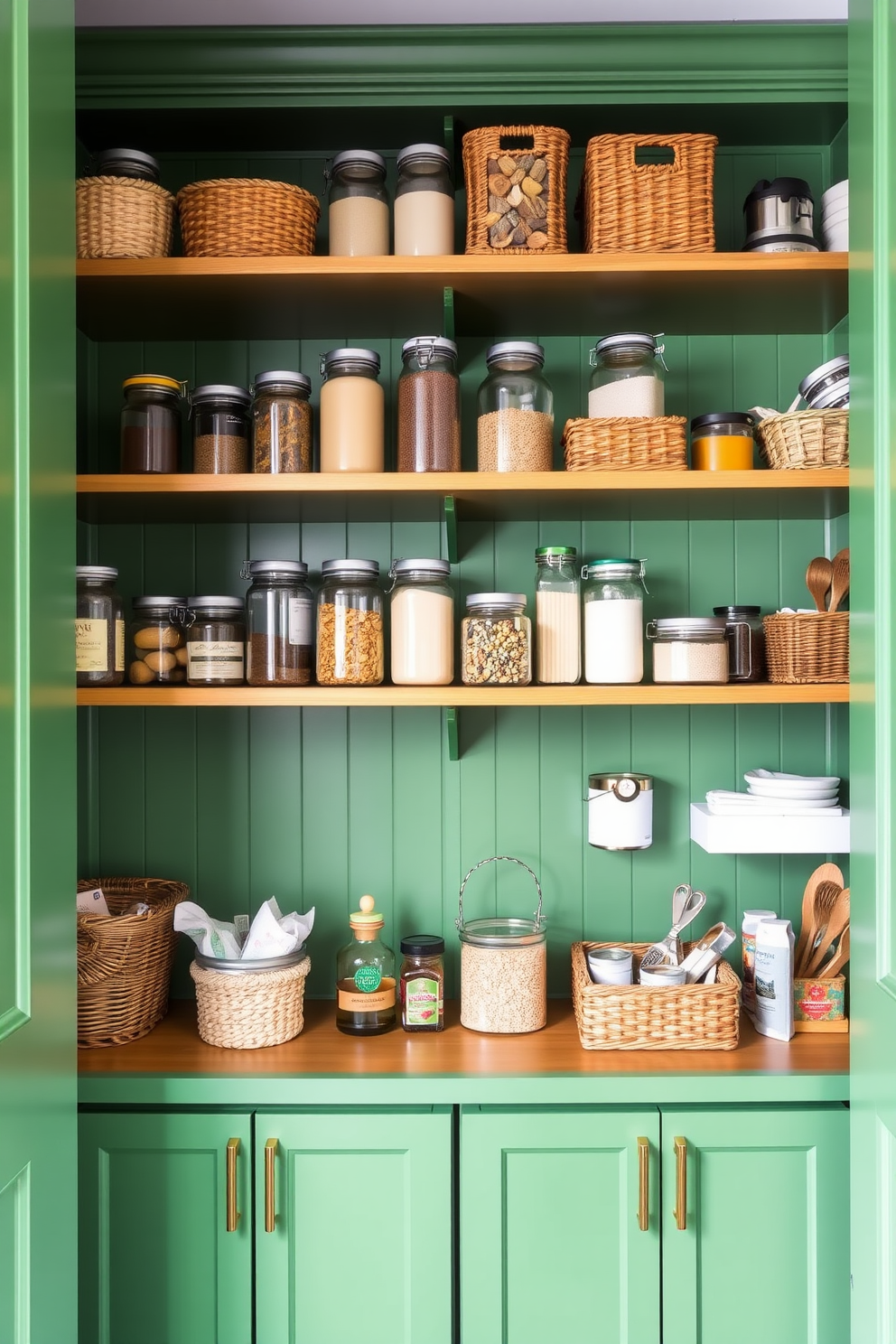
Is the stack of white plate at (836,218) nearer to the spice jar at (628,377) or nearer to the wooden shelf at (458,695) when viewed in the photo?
the spice jar at (628,377)

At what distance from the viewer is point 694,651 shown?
1.65m

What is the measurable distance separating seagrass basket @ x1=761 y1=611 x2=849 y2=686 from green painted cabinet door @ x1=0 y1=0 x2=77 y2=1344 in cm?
111

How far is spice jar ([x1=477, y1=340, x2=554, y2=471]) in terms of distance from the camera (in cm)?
163

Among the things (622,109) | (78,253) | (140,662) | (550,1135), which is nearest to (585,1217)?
(550,1135)

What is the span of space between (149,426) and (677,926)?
1247 millimetres

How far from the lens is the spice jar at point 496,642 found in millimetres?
1614

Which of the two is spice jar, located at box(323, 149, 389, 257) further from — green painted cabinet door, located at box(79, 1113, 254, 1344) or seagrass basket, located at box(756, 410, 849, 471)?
green painted cabinet door, located at box(79, 1113, 254, 1344)

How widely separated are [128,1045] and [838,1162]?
44.1 inches

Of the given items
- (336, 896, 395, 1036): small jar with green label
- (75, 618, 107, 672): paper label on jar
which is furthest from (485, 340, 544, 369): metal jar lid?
(336, 896, 395, 1036): small jar with green label

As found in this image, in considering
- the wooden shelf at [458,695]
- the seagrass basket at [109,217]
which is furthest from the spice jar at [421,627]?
the seagrass basket at [109,217]

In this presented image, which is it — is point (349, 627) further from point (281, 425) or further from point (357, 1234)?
point (357, 1234)

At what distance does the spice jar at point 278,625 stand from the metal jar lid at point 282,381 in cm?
29

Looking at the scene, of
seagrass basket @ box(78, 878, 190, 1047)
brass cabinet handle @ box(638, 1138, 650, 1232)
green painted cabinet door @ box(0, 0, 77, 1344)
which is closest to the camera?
green painted cabinet door @ box(0, 0, 77, 1344)

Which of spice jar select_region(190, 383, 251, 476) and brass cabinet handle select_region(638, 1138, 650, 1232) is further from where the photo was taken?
spice jar select_region(190, 383, 251, 476)
